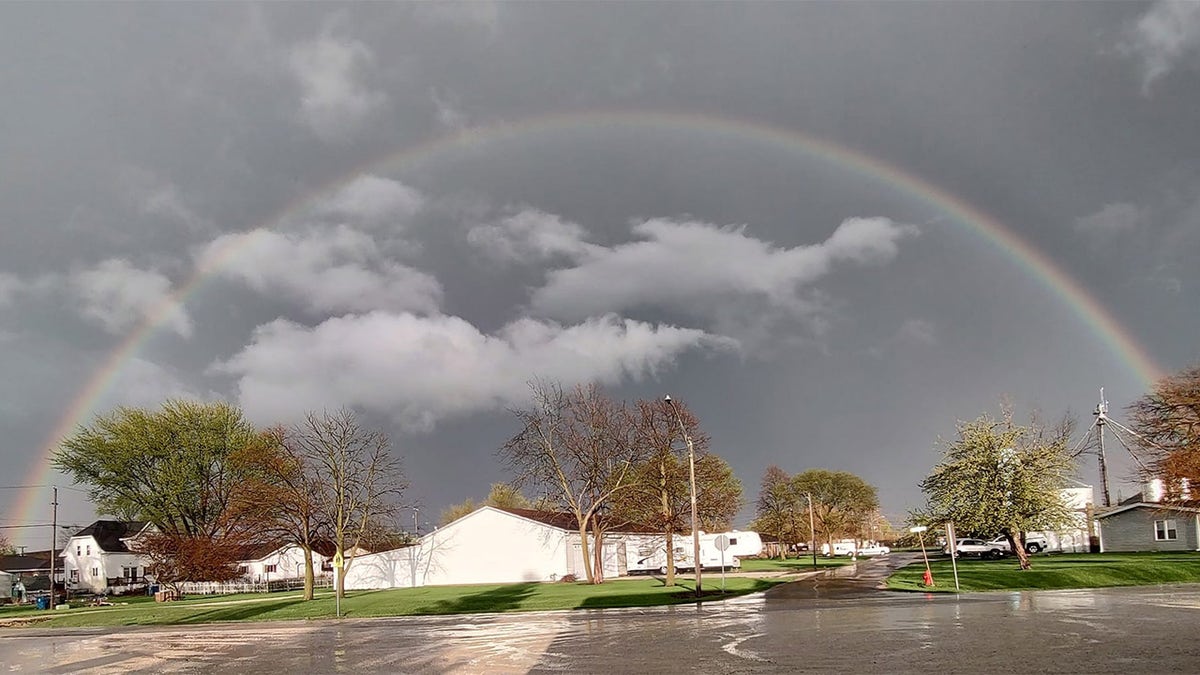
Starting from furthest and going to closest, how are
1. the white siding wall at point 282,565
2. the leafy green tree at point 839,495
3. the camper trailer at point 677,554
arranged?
the leafy green tree at point 839,495, the white siding wall at point 282,565, the camper trailer at point 677,554

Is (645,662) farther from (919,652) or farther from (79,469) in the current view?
(79,469)

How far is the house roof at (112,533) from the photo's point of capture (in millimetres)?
109375

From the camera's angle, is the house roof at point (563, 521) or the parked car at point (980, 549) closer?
the house roof at point (563, 521)

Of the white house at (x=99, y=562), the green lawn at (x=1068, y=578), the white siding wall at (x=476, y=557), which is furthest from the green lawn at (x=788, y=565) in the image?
the white house at (x=99, y=562)

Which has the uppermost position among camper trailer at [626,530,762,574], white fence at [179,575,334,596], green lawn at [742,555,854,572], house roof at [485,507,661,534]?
house roof at [485,507,661,534]

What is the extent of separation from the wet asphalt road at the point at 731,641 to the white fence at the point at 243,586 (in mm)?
48343

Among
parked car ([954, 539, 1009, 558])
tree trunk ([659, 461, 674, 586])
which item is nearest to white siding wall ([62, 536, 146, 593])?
tree trunk ([659, 461, 674, 586])

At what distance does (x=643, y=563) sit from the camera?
252 feet

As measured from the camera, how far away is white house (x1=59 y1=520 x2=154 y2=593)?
10738 cm

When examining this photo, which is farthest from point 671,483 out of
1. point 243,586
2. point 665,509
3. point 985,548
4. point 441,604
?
point 243,586

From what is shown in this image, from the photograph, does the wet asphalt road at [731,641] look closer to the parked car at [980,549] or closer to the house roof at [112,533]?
the parked car at [980,549]

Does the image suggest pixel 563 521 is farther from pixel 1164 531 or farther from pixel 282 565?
pixel 1164 531

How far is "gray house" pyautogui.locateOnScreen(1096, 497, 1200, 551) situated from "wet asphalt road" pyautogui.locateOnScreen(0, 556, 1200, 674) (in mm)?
39269

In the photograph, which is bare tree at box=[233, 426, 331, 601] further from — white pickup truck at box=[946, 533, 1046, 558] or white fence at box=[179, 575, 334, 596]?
white pickup truck at box=[946, 533, 1046, 558]
